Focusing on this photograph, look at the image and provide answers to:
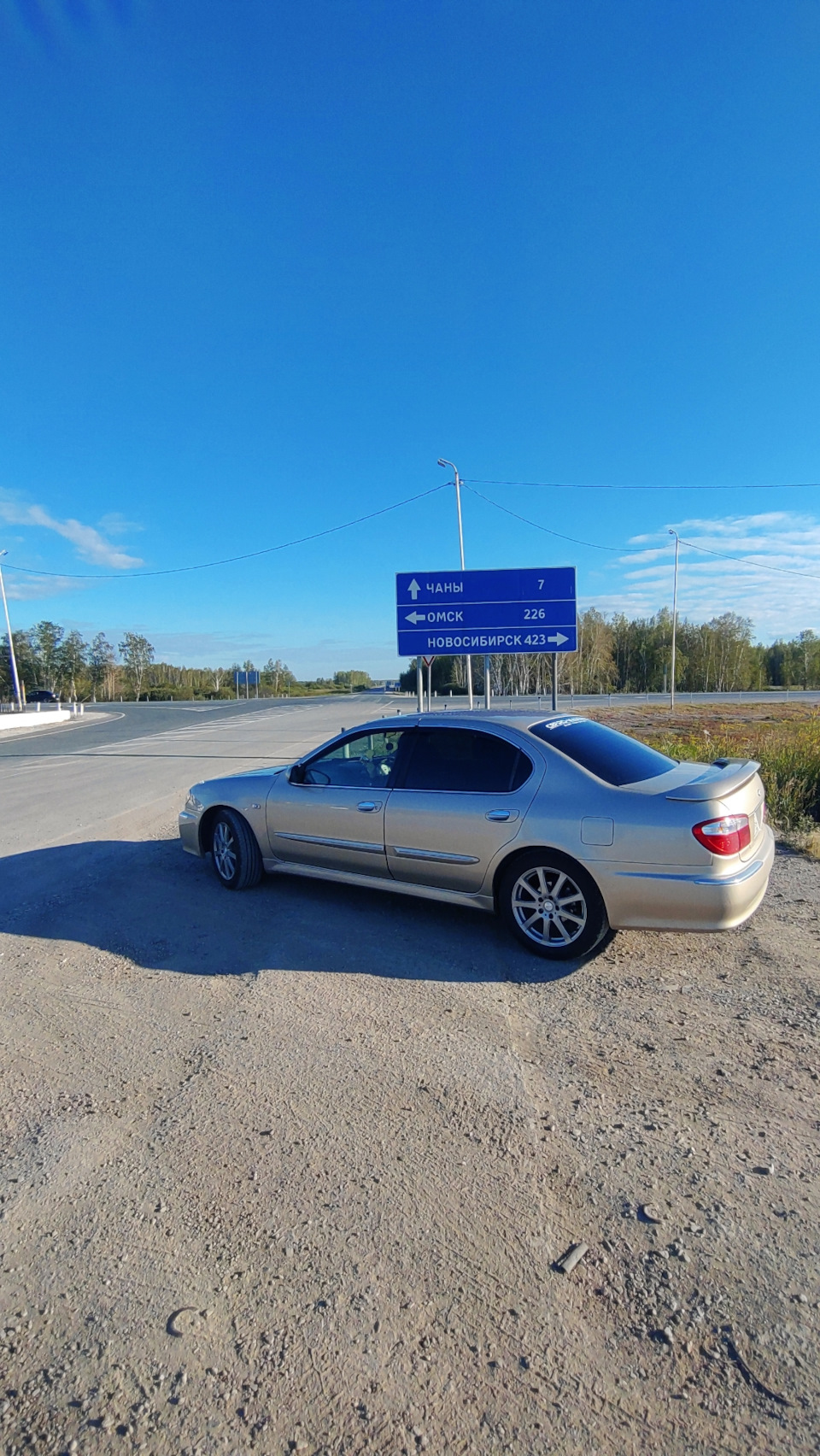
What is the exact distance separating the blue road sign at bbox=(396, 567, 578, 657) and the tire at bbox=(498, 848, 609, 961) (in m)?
11.6

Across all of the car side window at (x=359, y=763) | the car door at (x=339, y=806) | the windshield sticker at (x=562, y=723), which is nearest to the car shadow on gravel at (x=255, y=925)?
the car door at (x=339, y=806)

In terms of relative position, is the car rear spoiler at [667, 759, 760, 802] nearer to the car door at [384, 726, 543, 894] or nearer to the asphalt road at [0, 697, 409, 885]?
the car door at [384, 726, 543, 894]

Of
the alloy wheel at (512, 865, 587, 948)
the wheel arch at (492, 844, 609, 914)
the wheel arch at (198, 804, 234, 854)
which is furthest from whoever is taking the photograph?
the wheel arch at (198, 804, 234, 854)

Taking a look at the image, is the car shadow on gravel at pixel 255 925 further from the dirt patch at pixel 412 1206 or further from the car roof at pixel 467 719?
the car roof at pixel 467 719

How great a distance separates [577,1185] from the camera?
2420 mm

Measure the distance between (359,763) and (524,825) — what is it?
1.56 m

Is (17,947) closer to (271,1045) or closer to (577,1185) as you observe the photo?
(271,1045)

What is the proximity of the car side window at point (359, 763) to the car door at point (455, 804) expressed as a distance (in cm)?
21

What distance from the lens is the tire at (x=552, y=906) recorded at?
4.06 metres

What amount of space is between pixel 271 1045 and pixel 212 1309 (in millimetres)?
1424

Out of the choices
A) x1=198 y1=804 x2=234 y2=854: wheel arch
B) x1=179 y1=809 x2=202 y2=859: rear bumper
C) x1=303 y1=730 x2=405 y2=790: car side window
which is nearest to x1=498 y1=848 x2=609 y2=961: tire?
x1=303 y1=730 x2=405 y2=790: car side window

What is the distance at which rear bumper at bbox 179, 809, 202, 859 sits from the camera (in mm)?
6055

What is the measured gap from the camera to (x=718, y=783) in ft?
13.4

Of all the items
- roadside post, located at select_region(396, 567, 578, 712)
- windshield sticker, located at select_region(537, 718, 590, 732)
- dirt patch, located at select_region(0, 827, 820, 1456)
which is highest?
roadside post, located at select_region(396, 567, 578, 712)
